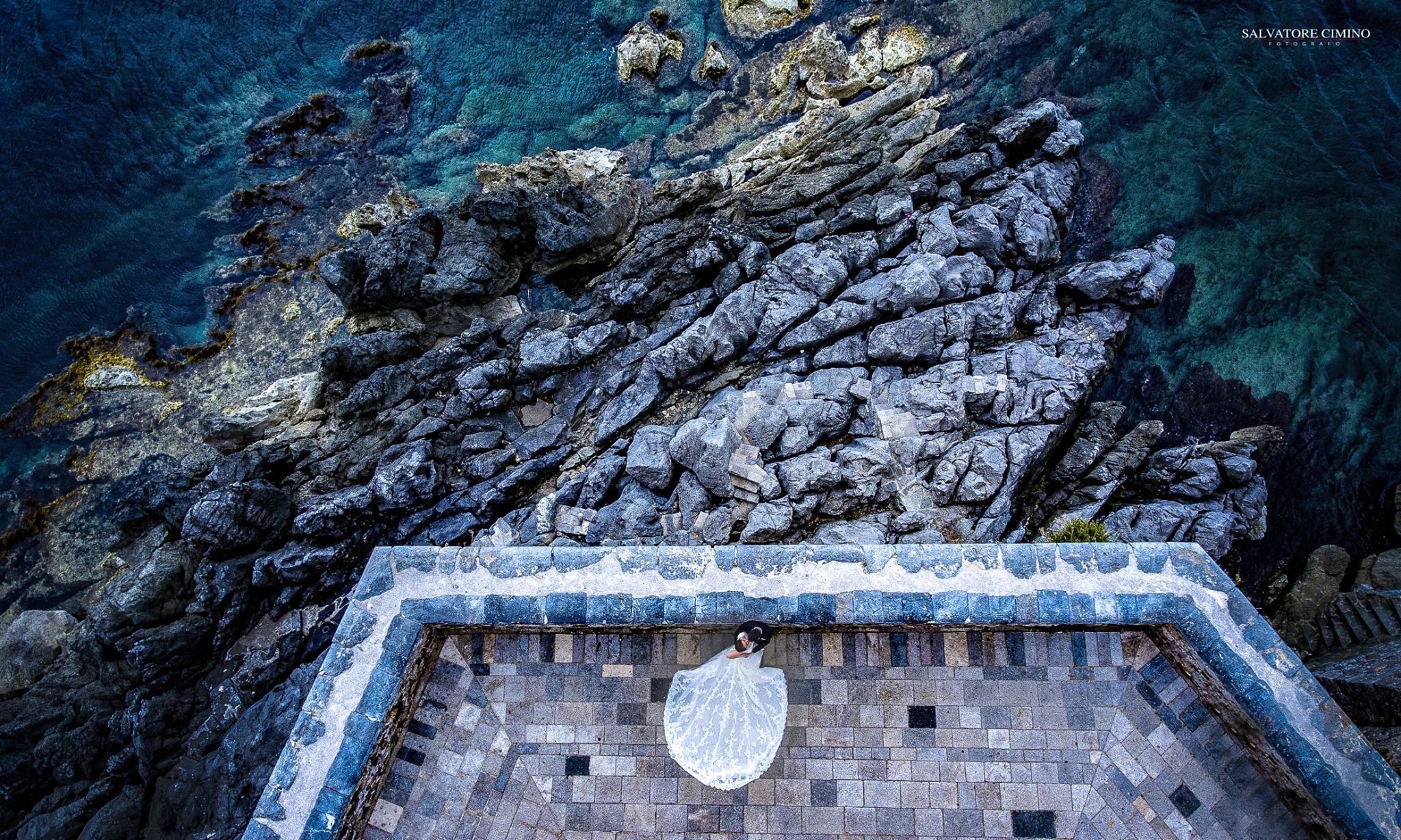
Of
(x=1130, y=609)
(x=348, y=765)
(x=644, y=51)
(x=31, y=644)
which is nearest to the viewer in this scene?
(x=348, y=765)

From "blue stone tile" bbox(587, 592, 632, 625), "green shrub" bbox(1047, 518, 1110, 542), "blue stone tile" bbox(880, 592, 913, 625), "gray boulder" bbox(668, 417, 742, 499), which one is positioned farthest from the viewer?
"gray boulder" bbox(668, 417, 742, 499)

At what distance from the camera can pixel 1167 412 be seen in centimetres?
1234

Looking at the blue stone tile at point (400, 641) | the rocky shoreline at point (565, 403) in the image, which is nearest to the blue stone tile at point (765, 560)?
the blue stone tile at point (400, 641)

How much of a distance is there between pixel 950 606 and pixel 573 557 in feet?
11.9

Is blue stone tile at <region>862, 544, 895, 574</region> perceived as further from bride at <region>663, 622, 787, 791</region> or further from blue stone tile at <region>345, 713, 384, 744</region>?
blue stone tile at <region>345, 713, 384, 744</region>

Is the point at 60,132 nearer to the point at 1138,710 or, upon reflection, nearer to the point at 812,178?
the point at 812,178

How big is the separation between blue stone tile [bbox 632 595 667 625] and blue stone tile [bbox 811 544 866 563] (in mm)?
1528

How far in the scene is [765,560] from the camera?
7.19m

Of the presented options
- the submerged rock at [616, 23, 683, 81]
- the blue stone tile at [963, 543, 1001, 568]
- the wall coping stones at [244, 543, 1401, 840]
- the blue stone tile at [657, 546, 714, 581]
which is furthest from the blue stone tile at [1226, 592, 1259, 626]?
the submerged rock at [616, 23, 683, 81]

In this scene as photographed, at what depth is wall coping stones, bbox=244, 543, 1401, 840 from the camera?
6.36 m

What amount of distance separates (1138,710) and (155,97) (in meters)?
19.9

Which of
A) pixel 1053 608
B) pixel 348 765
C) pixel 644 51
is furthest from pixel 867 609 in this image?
pixel 644 51

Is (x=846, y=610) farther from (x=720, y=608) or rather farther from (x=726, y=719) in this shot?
(x=726, y=719)

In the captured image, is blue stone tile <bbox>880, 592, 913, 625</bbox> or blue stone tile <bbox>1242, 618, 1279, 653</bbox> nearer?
blue stone tile <bbox>1242, 618, 1279, 653</bbox>
